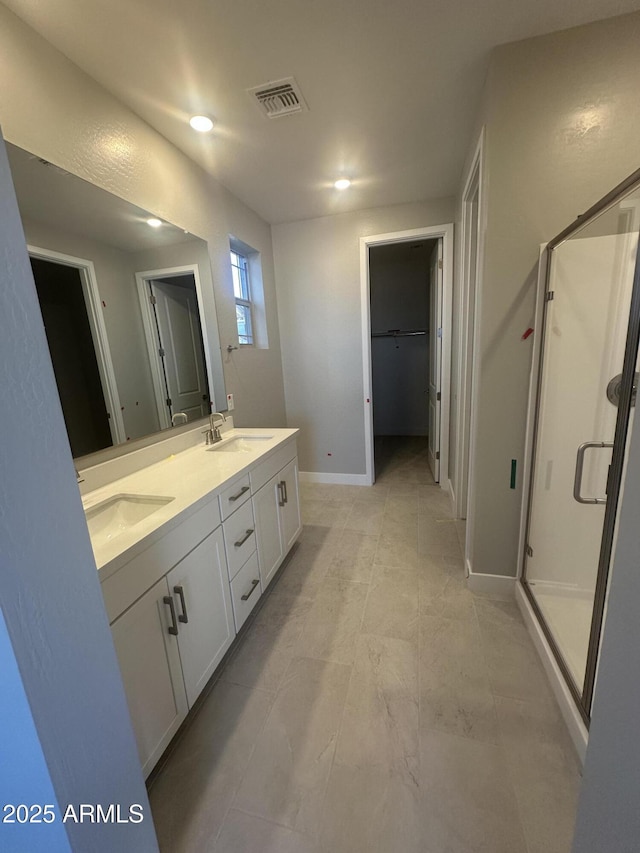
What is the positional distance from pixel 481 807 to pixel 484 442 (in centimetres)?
140

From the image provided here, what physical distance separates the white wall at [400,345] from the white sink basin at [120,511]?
3.96m

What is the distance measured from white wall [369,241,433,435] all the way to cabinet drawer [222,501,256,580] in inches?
143

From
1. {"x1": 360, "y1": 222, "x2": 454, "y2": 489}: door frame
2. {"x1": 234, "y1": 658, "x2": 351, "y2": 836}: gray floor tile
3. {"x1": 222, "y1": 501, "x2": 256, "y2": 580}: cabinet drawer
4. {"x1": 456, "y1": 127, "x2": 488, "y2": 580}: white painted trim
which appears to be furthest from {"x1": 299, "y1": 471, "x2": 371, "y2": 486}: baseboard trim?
{"x1": 234, "y1": 658, "x2": 351, "y2": 836}: gray floor tile

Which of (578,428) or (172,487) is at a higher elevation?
(578,428)

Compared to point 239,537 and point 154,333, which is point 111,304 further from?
point 239,537

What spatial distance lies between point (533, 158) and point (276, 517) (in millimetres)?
2224

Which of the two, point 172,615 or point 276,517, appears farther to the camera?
point 276,517

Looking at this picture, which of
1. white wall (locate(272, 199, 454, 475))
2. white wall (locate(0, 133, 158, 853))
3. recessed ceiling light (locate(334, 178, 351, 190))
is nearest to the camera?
white wall (locate(0, 133, 158, 853))

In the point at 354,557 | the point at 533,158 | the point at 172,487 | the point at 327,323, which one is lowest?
the point at 354,557

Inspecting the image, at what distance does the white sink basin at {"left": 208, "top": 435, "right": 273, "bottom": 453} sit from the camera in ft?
7.35

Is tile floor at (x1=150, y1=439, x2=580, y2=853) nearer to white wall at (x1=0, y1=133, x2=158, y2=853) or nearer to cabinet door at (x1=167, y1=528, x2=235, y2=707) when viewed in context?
cabinet door at (x1=167, y1=528, x2=235, y2=707)

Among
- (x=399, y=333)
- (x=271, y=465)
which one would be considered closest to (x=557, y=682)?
(x=271, y=465)

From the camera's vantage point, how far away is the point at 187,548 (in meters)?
1.27

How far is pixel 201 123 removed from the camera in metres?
1.84
